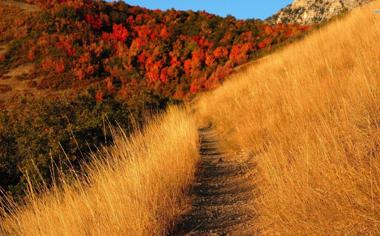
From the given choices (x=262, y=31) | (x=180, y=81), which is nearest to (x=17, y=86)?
(x=180, y=81)

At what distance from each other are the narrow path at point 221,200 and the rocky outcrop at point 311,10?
37.2 metres

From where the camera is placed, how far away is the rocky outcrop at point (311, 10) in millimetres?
41750

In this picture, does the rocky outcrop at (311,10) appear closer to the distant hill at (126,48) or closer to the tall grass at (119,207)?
the distant hill at (126,48)

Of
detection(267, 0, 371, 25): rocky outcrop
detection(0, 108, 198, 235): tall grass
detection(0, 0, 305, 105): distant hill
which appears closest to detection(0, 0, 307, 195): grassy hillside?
detection(0, 0, 305, 105): distant hill

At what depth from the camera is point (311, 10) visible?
4572 cm

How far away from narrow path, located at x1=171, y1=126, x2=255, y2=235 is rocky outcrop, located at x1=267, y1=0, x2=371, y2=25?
1464 inches

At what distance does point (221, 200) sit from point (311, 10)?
45660 millimetres

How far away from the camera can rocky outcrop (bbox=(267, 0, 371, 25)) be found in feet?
137

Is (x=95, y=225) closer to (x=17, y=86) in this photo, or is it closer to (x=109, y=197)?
(x=109, y=197)

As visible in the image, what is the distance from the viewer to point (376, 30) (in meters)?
6.87

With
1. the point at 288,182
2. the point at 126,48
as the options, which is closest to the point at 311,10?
the point at 126,48

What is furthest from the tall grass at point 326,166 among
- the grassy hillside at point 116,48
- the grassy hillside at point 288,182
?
the grassy hillside at point 116,48

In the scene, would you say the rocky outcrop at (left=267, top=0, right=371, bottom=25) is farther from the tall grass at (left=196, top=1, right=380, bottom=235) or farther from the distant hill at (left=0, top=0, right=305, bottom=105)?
the tall grass at (left=196, top=1, right=380, bottom=235)

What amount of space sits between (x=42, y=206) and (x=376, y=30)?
6078mm
